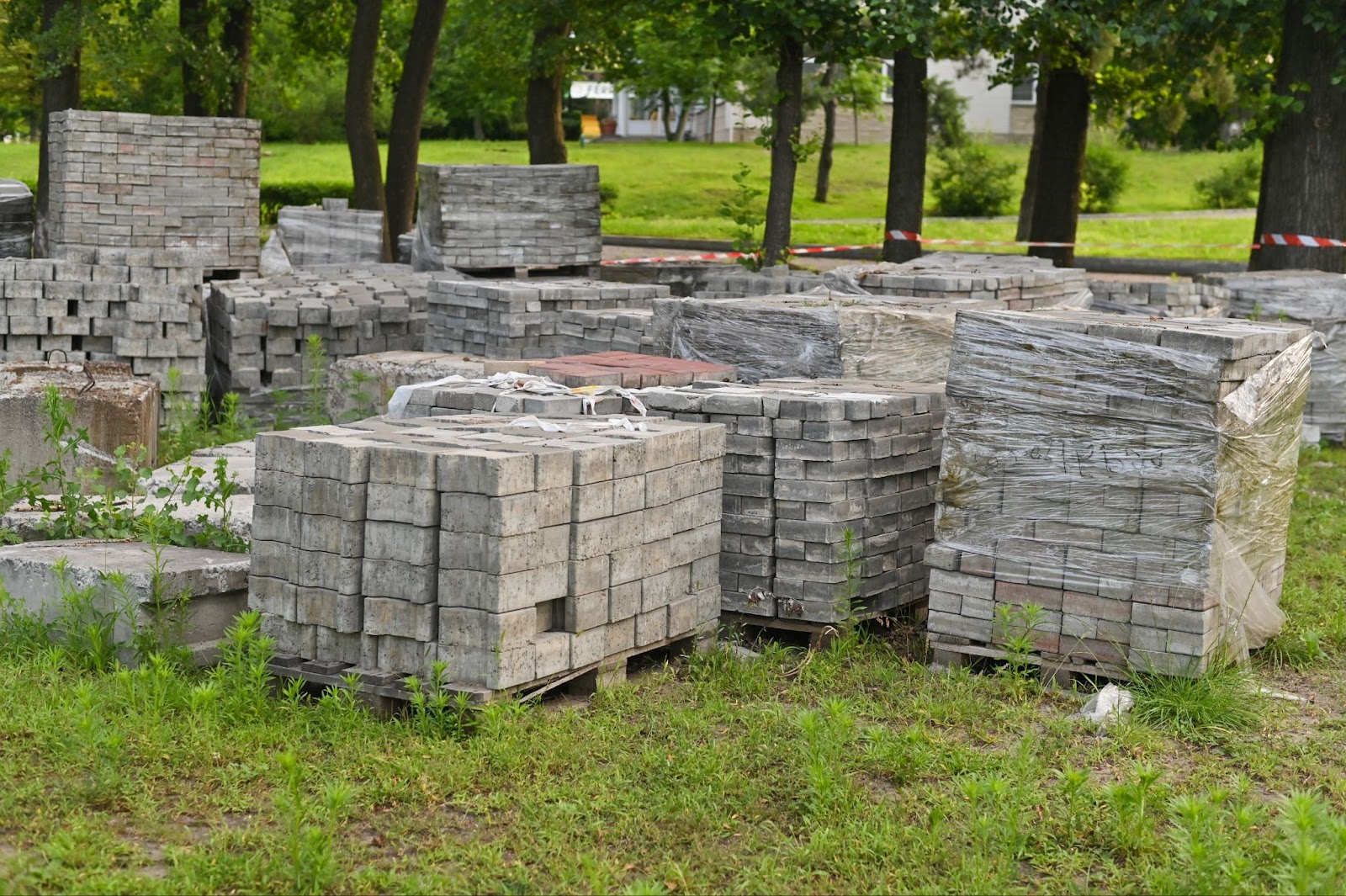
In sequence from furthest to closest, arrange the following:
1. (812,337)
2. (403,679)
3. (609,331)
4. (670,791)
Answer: (609,331), (812,337), (403,679), (670,791)

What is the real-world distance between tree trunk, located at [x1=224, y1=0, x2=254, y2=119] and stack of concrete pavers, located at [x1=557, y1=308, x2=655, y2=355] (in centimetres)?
1297

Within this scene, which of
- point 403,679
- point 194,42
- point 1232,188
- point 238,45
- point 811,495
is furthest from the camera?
point 1232,188

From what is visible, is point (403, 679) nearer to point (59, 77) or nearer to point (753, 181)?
point (59, 77)

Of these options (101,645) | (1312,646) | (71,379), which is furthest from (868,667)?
(71,379)

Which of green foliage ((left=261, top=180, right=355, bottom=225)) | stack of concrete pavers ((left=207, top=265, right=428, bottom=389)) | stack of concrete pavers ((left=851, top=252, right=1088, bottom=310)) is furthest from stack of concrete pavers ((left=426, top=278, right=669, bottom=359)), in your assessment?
green foliage ((left=261, top=180, right=355, bottom=225))

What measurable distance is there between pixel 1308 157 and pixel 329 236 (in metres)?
11.3

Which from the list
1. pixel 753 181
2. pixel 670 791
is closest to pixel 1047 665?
pixel 670 791

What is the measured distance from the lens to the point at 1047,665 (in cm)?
739

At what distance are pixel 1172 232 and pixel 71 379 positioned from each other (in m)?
28.7

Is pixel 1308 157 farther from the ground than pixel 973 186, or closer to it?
closer to it

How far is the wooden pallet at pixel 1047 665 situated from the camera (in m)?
7.26

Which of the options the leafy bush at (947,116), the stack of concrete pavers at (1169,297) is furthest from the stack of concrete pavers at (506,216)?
the leafy bush at (947,116)

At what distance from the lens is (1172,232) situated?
3512 cm

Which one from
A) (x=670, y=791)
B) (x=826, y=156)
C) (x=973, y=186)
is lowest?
(x=670, y=791)
